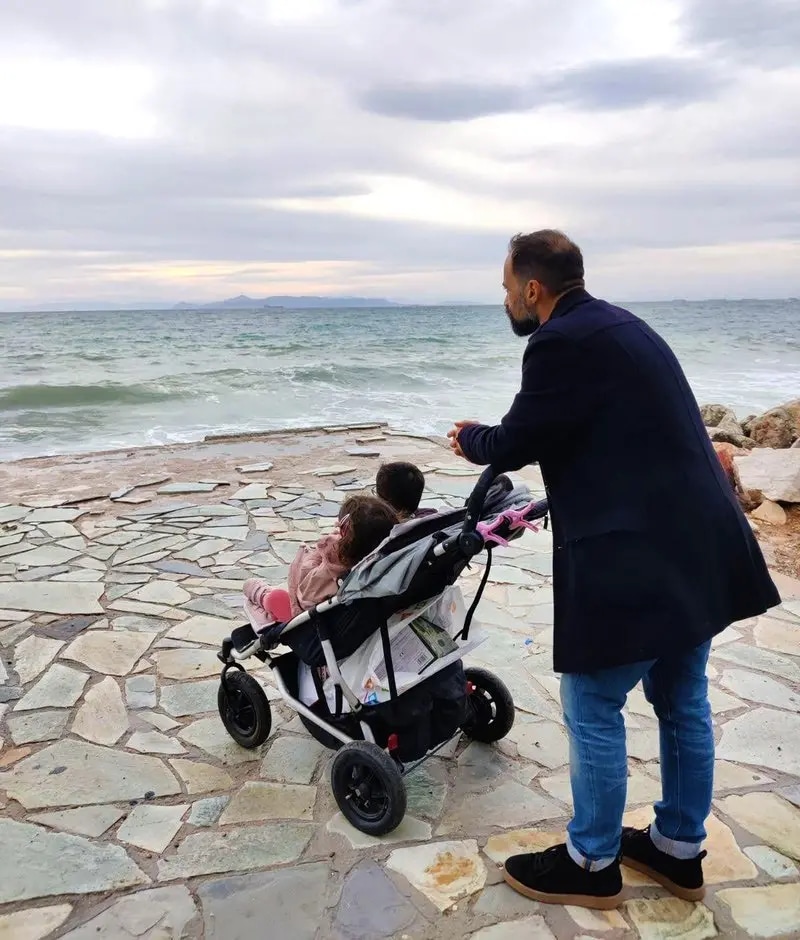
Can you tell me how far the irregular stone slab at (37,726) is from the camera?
337cm

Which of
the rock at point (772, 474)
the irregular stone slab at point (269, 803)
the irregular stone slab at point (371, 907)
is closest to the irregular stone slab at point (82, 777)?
the irregular stone slab at point (269, 803)

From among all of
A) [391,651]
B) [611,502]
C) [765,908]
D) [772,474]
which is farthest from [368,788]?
[772,474]

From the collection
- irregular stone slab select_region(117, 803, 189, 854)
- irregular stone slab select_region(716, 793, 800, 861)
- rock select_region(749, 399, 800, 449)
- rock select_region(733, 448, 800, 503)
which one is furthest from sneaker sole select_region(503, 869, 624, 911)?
rock select_region(749, 399, 800, 449)

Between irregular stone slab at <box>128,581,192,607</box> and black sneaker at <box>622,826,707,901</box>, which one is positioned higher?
black sneaker at <box>622,826,707,901</box>

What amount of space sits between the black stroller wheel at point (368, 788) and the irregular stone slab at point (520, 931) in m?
0.47

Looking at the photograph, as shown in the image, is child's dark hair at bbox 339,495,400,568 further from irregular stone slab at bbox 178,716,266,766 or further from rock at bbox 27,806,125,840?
rock at bbox 27,806,125,840

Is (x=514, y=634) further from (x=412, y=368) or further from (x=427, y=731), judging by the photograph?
(x=412, y=368)

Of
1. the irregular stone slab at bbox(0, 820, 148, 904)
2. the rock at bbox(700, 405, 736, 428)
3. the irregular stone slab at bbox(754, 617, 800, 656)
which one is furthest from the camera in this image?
the rock at bbox(700, 405, 736, 428)

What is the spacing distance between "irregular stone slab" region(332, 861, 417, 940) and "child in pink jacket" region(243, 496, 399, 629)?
0.91 metres

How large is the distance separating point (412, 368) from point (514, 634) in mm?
22097

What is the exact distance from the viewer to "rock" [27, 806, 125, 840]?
2.81 meters

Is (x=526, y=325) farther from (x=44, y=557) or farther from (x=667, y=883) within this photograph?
(x=44, y=557)

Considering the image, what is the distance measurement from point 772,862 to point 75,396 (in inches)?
732

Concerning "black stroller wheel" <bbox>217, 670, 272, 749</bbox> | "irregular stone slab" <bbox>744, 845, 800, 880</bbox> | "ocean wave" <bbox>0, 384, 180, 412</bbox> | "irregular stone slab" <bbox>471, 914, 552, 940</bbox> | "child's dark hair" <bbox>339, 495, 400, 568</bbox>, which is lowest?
"ocean wave" <bbox>0, 384, 180, 412</bbox>
